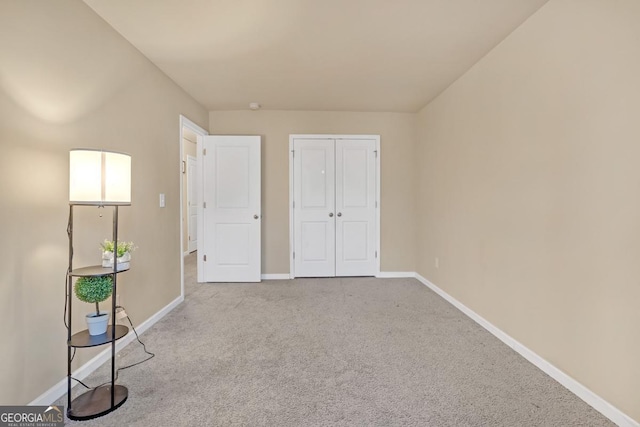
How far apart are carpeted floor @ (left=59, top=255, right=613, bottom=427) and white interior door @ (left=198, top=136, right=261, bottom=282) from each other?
102 centimetres

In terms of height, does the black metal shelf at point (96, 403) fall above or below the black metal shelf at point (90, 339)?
below

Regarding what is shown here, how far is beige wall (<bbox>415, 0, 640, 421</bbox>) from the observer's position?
155 cm

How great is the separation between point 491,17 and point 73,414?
3563mm

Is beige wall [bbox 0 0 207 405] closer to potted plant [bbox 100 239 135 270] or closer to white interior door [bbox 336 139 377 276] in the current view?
potted plant [bbox 100 239 135 270]

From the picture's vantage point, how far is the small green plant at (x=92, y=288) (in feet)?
5.41

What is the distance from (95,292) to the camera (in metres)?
1.66

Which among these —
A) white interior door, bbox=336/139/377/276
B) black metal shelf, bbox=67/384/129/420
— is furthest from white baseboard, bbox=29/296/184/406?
white interior door, bbox=336/139/377/276

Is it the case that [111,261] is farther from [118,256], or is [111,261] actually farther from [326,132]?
[326,132]

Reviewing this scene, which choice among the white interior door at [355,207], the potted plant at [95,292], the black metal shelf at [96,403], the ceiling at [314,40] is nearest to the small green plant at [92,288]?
the potted plant at [95,292]

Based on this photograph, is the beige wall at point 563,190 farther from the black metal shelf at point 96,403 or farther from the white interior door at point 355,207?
the black metal shelf at point 96,403

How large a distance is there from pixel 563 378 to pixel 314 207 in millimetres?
3262

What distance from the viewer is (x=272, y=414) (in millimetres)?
1636

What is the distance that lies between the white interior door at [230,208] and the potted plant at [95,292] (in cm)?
251

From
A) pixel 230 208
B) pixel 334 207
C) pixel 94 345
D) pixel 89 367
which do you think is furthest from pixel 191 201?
pixel 94 345
